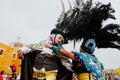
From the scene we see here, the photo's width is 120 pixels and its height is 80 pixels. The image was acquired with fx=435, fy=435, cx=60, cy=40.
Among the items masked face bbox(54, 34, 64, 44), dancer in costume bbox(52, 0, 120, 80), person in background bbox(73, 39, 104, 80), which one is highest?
dancer in costume bbox(52, 0, 120, 80)

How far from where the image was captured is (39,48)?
564 cm

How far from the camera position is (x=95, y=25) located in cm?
866

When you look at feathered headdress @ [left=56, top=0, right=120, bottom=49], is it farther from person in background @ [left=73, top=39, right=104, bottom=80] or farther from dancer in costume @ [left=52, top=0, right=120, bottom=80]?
person in background @ [left=73, top=39, right=104, bottom=80]

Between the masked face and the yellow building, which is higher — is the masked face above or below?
below

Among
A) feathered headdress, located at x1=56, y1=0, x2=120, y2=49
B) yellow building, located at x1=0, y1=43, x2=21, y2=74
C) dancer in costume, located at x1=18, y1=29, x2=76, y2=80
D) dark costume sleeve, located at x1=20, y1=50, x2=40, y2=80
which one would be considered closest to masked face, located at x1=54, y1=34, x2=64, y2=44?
dancer in costume, located at x1=18, y1=29, x2=76, y2=80

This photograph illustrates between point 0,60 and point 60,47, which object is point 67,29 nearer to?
point 60,47

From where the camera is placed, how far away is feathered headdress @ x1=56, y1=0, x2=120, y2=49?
7695 mm

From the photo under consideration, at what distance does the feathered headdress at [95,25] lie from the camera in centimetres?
770

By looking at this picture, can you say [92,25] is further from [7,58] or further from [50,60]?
[7,58]

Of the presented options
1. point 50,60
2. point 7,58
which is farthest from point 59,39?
point 7,58

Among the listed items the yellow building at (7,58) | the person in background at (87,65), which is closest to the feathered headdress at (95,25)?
the person in background at (87,65)

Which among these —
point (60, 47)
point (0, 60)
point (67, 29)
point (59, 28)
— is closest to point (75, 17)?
point (67, 29)

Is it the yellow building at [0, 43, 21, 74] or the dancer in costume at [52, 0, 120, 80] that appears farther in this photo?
the yellow building at [0, 43, 21, 74]

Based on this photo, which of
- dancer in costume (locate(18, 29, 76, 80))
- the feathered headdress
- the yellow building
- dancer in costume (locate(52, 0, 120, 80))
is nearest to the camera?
dancer in costume (locate(18, 29, 76, 80))
